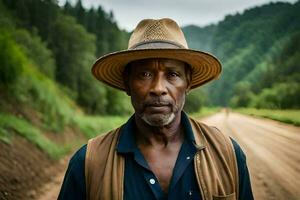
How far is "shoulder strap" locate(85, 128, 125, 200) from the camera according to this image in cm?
238

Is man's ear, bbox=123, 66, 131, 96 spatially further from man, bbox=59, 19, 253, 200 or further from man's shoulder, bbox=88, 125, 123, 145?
man's shoulder, bbox=88, 125, 123, 145

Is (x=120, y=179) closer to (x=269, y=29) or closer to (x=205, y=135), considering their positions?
(x=205, y=135)

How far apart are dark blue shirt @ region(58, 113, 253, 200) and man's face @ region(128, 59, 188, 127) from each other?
182 mm

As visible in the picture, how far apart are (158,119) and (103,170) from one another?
0.44 m

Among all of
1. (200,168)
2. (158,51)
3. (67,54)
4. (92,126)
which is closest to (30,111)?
(92,126)

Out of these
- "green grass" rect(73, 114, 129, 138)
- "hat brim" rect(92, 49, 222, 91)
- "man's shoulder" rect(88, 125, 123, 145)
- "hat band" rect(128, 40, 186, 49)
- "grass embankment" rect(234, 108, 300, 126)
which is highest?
"hat band" rect(128, 40, 186, 49)

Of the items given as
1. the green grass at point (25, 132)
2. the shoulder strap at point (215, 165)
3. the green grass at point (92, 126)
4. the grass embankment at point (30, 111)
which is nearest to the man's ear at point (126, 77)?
the shoulder strap at point (215, 165)

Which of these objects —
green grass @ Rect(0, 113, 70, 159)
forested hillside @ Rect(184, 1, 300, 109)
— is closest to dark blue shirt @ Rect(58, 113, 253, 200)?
forested hillside @ Rect(184, 1, 300, 109)

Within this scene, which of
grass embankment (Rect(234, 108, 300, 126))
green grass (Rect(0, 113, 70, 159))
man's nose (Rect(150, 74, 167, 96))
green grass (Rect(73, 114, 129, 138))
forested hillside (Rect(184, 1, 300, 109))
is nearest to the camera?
man's nose (Rect(150, 74, 167, 96))

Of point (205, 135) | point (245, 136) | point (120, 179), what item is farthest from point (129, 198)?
point (245, 136)

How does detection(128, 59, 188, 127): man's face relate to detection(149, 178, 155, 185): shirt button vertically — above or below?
above

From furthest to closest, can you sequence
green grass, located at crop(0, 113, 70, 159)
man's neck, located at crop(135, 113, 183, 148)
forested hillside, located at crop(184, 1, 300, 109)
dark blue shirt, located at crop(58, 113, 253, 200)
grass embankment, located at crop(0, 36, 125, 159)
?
grass embankment, located at crop(0, 36, 125, 159)
green grass, located at crop(0, 113, 70, 159)
forested hillside, located at crop(184, 1, 300, 109)
man's neck, located at crop(135, 113, 183, 148)
dark blue shirt, located at crop(58, 113, 253, 200)

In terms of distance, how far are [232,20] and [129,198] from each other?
7.38 feet

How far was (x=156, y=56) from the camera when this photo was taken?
2.53 m
